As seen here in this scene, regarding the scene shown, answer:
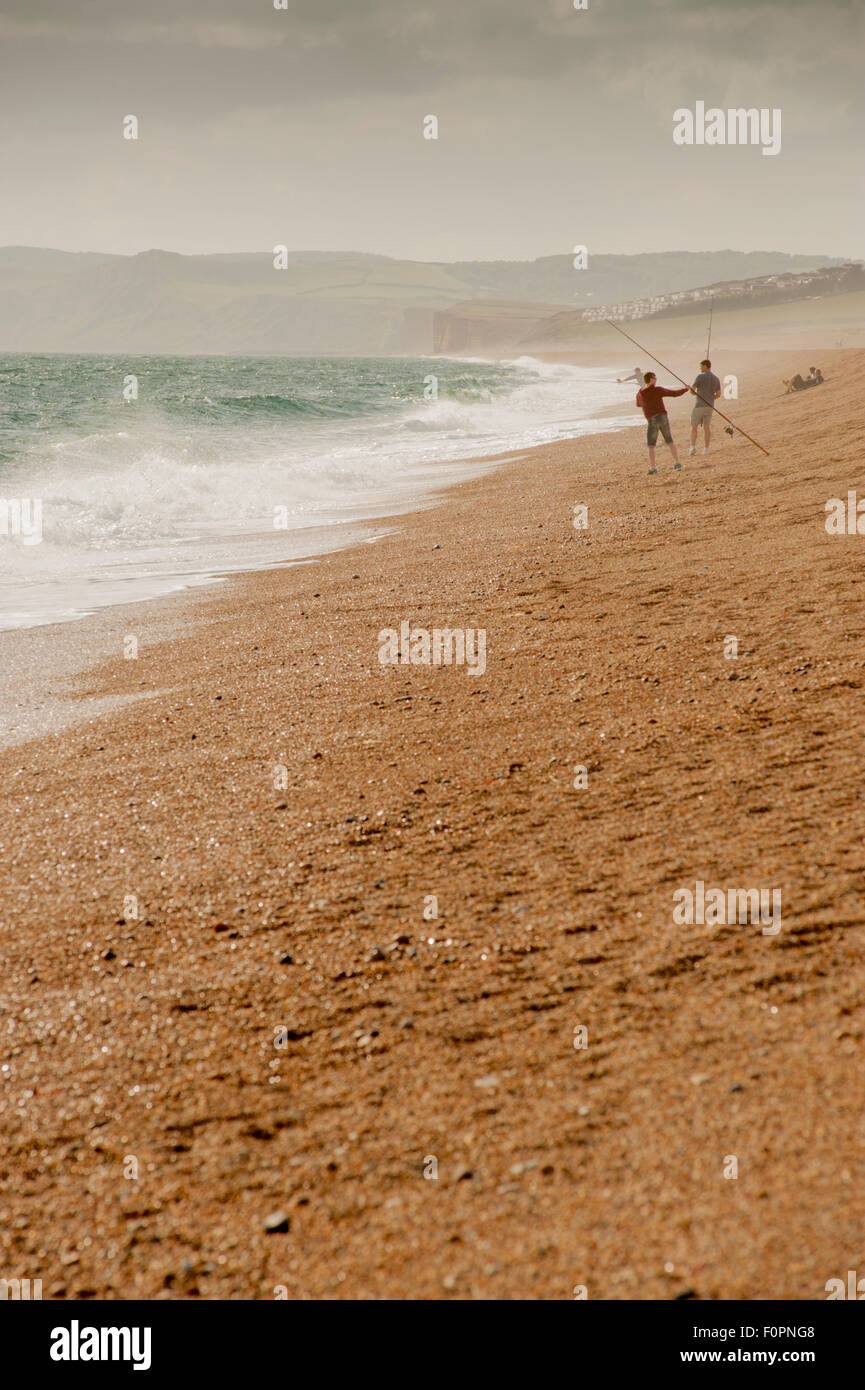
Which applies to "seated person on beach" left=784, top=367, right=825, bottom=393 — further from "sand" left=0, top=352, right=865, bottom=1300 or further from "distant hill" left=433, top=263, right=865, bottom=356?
"distant hill" left=433, top=263, right=865, bottom=356

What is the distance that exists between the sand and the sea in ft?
17.3

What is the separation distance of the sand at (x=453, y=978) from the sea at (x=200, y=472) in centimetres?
528

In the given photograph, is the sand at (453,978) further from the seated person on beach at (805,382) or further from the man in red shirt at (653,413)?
the seated person on beach at (805,382)

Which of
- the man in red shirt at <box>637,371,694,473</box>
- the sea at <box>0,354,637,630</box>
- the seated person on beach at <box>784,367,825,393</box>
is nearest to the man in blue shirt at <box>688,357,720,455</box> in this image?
the man in red shirt at <box>637,371,694,473</box>

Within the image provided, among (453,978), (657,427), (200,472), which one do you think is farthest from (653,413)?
(453,978)

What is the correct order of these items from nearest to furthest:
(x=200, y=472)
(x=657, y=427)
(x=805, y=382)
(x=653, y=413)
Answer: (x=657, y=427) → (x=653, y=413) → (x=200, y=472) → (x=805, y=382)

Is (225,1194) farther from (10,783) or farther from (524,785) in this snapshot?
(10,783)

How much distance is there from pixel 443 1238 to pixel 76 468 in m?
20.7

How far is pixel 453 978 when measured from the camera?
10.6 ft

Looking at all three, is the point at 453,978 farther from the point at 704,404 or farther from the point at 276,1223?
the point at 704,404

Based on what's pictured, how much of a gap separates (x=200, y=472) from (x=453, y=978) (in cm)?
1791

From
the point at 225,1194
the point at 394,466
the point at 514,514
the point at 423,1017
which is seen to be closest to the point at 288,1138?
the point at 225,1194
